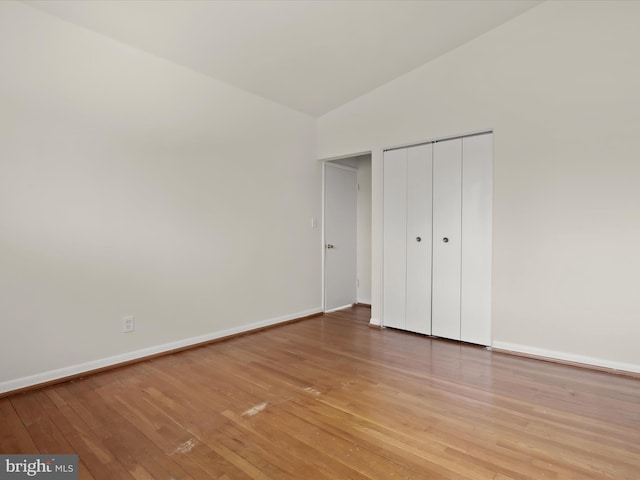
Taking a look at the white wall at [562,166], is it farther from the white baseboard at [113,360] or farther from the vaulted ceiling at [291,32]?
the white baseboard at [113,360]

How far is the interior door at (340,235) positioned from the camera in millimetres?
4914

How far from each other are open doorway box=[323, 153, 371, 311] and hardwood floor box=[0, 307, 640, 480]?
195cm

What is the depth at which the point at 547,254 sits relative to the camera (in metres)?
3.06

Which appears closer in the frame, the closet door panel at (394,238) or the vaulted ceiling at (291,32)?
the vaulted ceiling at (291,32)

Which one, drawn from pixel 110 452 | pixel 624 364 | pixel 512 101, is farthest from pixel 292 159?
pixel 624 364

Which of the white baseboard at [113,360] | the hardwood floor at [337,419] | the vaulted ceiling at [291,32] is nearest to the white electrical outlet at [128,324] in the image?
the white baseboard at [113,360]

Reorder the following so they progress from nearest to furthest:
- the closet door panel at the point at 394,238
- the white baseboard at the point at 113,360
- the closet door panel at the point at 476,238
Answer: the white baseboard at the point at 113,360
the closet door panel at the point at 476,238
the closet door panel at the point at 394,238

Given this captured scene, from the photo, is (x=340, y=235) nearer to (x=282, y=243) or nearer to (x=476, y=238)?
(x=282, y=243)

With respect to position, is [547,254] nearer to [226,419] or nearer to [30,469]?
[226,419]

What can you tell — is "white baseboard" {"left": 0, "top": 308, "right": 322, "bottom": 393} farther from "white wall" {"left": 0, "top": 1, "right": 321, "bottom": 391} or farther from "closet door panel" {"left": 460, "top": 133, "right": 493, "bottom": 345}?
"closet door panel" {"left": 460, "top": 133, "right": 493, "bottom": 345}

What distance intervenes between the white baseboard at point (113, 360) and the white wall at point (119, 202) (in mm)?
11

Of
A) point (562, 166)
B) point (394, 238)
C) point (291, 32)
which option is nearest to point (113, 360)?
point (394, 238)

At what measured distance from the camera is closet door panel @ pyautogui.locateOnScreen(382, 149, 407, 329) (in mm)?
3980

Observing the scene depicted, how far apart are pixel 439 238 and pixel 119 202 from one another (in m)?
3.08
